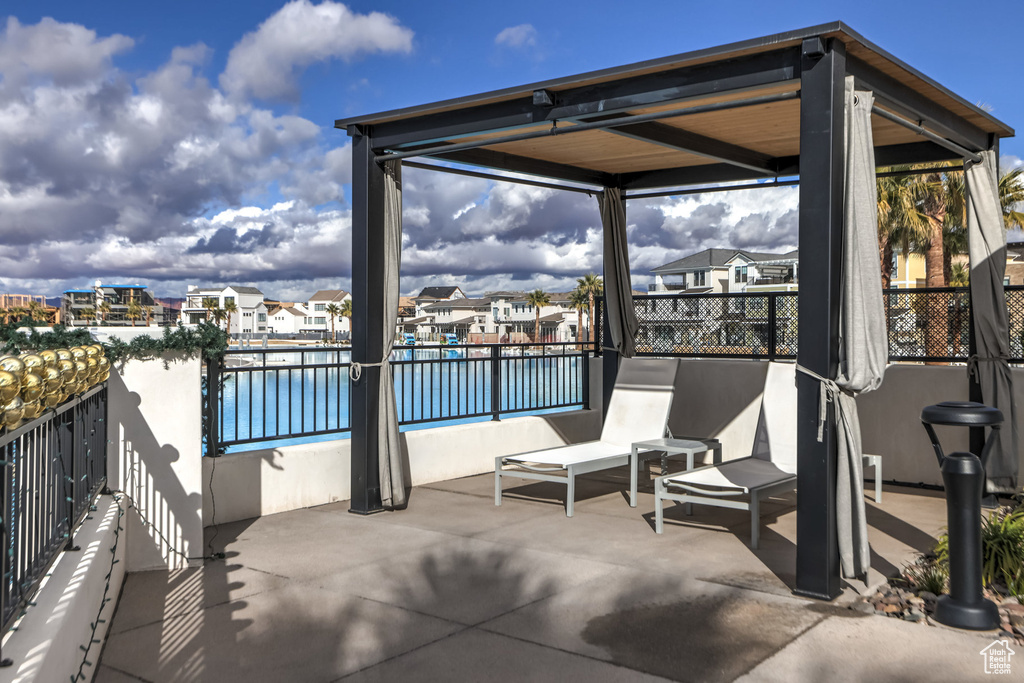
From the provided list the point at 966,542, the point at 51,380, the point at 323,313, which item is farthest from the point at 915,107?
the point at 323,313

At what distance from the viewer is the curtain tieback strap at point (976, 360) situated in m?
6.77

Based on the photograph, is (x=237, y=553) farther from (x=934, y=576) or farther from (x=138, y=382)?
(x=934, y=576)

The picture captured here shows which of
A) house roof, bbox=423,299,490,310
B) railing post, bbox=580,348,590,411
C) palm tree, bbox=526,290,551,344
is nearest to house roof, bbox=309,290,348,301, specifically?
house roof, bbox=423,299,490,310

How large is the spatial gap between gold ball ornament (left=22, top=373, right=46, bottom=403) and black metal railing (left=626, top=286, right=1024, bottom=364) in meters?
7.12

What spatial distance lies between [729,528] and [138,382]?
426 cm

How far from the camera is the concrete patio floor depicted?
3404 millimetres

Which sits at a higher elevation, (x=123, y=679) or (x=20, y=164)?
(x=20, y=164)

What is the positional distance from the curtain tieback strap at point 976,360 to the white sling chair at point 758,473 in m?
1.58

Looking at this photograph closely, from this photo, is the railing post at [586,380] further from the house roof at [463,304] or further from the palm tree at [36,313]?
the house roof at [463,304]

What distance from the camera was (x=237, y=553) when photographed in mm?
5223

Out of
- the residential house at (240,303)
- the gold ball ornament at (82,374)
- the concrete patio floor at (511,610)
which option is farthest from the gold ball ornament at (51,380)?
the residential house at (240,303)

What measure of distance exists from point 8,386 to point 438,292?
125369mm

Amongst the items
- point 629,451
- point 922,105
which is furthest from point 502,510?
point 922,105

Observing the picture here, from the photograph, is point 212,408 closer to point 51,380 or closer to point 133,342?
point 133,342
